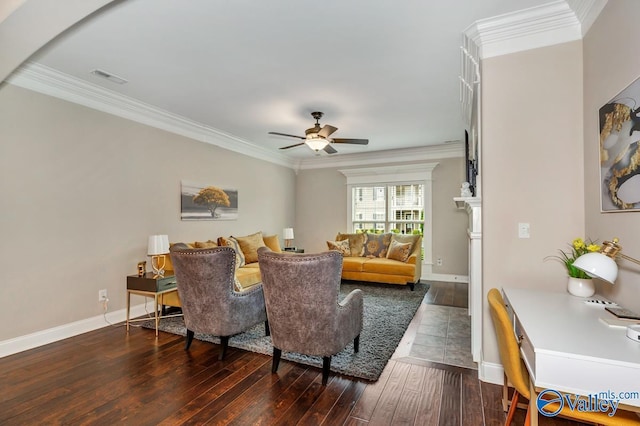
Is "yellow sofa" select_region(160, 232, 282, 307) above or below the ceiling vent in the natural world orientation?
below

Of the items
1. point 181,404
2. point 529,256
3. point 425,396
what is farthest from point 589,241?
point 181,404


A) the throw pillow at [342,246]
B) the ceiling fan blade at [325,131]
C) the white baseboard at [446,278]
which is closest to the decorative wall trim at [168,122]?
the throw pillow at [342,246]

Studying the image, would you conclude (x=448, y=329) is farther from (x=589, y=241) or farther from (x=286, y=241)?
(x=286, y=241)

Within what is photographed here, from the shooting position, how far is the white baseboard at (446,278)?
6055 mm

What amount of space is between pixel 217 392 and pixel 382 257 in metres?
4.31

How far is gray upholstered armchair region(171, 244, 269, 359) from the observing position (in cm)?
268

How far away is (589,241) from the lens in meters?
2.07

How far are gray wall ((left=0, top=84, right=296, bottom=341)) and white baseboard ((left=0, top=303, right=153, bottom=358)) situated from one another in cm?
6

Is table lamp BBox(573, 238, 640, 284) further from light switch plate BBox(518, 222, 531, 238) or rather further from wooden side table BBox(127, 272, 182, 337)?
wooden side table BBox(127, 272, 182, 337)

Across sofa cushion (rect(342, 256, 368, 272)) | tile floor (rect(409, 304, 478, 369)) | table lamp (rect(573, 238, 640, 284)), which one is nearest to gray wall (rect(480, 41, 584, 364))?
tile floor (rect(409, 304, 478, 369))

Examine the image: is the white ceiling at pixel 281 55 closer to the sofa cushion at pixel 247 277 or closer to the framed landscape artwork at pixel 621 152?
the framed landscape artwork at pixel 621 152

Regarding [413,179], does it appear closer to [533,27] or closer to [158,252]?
[533,27]

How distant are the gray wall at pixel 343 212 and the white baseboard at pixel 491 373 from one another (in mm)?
3976

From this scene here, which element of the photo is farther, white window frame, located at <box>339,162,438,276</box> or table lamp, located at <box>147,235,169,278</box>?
white window frame, located at <box>339,162,438,276</box>
